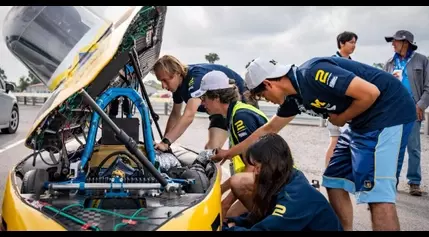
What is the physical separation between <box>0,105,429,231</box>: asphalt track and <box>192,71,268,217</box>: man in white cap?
1244 millimetres

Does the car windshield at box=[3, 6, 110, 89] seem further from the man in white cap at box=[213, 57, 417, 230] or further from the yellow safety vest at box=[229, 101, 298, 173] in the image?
the yellow safety vest at box=[229, 101, 298, 173]

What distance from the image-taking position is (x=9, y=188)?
351cm

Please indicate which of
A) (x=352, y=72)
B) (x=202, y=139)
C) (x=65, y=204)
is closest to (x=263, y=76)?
(x=352, y=72)

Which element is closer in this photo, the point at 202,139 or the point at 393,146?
the point at 393,146

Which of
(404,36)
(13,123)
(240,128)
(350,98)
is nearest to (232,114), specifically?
(240,128)

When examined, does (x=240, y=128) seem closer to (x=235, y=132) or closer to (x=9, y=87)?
(x=235, y=132)

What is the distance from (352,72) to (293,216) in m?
1.13

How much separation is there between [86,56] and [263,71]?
1.27 metres

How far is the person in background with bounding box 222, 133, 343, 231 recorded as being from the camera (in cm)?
345

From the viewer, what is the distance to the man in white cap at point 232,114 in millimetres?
4551

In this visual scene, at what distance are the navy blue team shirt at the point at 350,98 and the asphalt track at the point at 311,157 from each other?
146cm

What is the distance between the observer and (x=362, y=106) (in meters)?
3.72

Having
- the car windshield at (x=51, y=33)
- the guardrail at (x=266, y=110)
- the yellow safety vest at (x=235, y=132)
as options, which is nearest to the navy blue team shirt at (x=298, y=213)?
the yellow safety vest at (x=235, y=132)

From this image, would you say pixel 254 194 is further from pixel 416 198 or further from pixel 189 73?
pixel 416 198
